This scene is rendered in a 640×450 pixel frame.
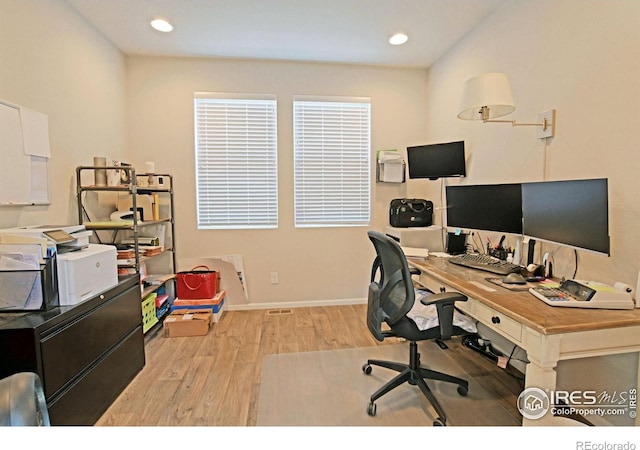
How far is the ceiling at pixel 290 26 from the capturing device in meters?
2.40

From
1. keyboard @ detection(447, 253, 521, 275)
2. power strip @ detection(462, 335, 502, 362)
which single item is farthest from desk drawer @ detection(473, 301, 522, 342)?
power strip @ detection(462, 335, 502, 362)

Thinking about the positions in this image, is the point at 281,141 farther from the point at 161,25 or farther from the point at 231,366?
the point at 231,366

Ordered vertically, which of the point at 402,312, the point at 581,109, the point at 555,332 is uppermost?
the point at 581,109

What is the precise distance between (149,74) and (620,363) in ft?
14.0

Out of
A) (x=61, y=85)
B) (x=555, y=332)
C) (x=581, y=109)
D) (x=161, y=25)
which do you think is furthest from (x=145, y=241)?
(x=581, y=109)

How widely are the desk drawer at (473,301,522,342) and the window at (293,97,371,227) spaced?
206 centimetres

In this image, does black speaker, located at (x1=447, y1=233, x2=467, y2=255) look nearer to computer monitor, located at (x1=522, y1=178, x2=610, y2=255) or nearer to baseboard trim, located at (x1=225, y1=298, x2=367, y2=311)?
computer monitor, located at (x1=522, y1=178, x2=610, y2=255)

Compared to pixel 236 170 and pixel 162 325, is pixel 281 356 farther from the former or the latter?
pixel 236 170

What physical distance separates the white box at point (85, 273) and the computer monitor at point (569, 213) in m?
2.52

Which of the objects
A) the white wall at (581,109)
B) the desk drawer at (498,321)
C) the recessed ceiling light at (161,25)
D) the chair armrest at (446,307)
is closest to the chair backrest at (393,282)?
the chair armrest at (446,307)

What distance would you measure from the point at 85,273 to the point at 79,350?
400 mm

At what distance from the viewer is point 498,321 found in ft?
4.91

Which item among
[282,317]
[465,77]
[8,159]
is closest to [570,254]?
[465,77]

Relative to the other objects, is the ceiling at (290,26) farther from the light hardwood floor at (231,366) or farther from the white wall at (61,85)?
the light hardwood floor at (231,366)
